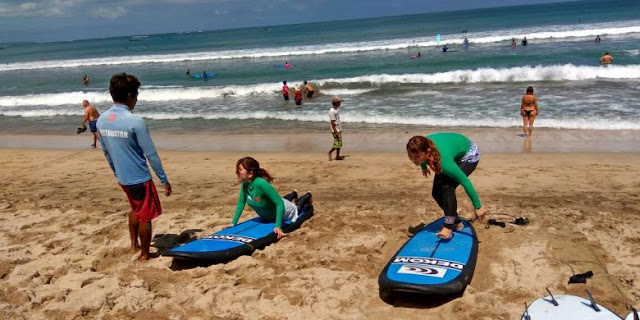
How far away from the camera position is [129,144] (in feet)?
15.2

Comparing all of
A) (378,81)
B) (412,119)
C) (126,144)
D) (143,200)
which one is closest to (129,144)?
(126,144)

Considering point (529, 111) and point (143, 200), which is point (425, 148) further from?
point (529, 111)

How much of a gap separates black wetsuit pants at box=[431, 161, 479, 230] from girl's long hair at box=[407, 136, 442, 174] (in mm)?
267

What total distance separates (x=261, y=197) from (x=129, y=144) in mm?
1801

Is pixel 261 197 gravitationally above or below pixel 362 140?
above

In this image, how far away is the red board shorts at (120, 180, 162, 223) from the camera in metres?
4.87

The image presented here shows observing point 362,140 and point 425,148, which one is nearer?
point 425,148

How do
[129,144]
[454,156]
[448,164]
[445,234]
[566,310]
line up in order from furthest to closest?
[445,234]
[454,156]
[448,164]
[129,144]
[566,310]

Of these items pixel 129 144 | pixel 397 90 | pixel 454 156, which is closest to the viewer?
pixel 129 144

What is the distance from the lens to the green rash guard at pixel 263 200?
577 centimetres

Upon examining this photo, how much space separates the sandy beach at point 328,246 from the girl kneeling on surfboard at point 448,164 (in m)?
0.57

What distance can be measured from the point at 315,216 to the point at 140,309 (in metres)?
2.88

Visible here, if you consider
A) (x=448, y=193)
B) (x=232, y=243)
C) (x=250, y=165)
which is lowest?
(x=232, y=243)

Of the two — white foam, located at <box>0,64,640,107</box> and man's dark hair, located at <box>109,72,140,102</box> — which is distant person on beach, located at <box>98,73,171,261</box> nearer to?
man's dark hair, located at <box>109,72,140,102</box>
